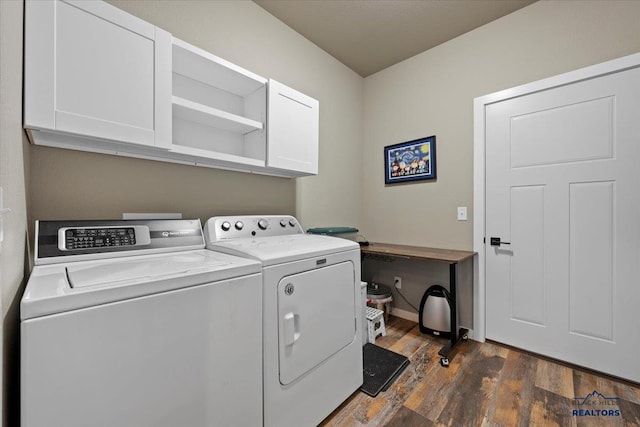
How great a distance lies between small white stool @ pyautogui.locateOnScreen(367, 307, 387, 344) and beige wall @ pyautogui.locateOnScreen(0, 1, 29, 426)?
6.45 feet

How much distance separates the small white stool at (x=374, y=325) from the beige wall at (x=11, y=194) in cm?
197

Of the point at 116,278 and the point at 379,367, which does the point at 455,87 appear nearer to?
the point at 379,367

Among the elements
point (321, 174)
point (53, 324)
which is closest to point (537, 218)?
point (321, 174)

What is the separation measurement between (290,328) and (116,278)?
0.70 m

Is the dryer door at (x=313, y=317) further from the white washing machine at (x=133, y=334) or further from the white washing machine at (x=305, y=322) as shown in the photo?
the white washing machine at (x=133, y=334)

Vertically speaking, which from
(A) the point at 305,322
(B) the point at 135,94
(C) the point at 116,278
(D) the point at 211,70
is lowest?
(A) the point at 305,322

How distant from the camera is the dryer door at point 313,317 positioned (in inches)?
46.9

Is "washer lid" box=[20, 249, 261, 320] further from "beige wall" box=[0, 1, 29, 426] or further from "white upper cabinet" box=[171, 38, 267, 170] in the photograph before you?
"white upper cabinet" box=[171, 38, 267, 170]

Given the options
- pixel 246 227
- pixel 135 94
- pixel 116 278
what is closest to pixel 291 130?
pixel 246 227

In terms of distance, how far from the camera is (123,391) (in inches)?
30.3

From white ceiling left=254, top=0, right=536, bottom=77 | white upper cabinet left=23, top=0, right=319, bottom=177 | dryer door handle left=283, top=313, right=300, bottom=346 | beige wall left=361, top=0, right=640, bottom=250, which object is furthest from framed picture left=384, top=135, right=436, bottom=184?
dryer door handle left=283, top=313, right=300, bottom=346

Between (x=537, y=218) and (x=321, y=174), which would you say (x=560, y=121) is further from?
(x=321, y=174)

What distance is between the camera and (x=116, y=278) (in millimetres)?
842

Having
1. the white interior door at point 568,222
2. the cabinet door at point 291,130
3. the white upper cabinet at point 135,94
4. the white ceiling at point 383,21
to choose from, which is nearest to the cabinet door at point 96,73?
the white upper cabinet at point 135,94
